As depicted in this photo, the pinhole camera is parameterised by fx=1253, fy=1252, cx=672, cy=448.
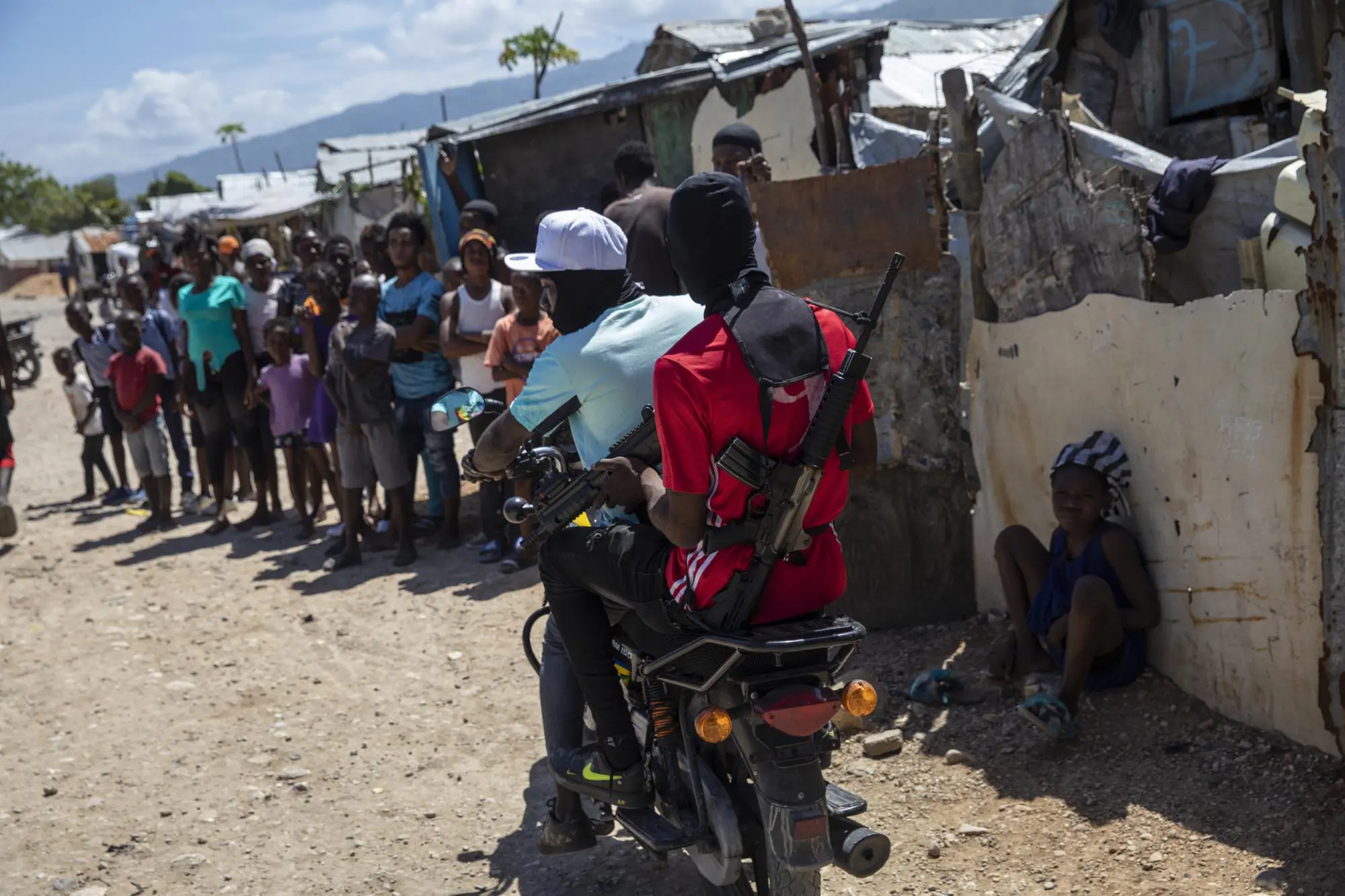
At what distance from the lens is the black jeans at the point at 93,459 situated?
12.1m

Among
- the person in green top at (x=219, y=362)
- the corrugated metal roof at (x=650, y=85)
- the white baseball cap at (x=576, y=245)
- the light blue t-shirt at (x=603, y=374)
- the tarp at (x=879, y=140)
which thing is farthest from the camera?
the corrugated metal roof at (x=650, y=85)

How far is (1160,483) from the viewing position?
173 inches

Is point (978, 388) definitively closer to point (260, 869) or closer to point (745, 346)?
point (745, 346)

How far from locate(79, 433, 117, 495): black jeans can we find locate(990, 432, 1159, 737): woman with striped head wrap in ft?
32.4

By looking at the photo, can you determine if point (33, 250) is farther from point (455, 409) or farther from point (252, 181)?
point (455, 409)

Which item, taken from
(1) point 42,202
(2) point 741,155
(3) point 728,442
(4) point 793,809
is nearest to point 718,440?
(3) point 728,442

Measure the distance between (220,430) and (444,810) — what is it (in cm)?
629

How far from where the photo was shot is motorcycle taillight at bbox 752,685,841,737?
2855 mm

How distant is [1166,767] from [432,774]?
108 inches

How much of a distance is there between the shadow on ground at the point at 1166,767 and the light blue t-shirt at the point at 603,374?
189cm

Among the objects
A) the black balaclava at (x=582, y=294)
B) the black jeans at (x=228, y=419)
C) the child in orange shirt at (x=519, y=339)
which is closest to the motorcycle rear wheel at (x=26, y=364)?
the black jeans at (x=228, y=419)

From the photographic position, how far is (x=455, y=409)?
3529mm

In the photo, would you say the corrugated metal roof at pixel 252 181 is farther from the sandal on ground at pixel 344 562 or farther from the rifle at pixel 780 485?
the rifle at pixel 780 485

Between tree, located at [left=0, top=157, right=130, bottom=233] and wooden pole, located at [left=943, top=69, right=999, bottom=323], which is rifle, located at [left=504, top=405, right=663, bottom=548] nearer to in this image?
wooden pole, located at [left=943, top=69, right=999, bottom=323]
